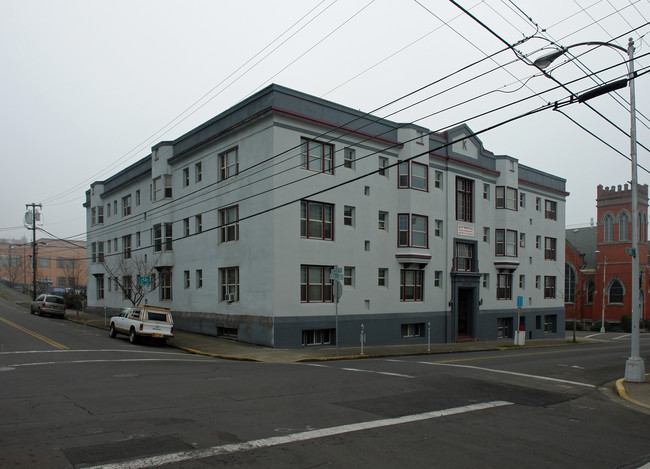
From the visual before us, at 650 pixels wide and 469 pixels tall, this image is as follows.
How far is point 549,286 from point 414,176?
19.2 meters

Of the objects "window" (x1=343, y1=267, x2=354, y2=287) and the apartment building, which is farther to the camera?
"window" (x1=343, y1=267, x2=354, y2=287)

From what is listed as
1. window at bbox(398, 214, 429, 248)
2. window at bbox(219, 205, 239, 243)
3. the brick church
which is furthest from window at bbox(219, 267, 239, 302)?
the brick church

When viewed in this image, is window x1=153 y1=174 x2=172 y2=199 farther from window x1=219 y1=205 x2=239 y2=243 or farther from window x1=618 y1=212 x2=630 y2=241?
window x1=618 y1=212 x2=630 y2=241

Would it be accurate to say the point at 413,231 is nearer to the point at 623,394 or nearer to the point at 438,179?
the point at 438,179

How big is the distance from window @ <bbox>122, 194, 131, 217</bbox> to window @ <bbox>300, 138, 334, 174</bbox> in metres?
20.8

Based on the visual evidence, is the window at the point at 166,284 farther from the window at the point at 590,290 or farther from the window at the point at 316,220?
the window at the point at 590,290

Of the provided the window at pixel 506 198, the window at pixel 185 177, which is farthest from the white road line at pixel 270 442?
the window at pixel 506 198

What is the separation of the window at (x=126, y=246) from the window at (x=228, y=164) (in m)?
15.2

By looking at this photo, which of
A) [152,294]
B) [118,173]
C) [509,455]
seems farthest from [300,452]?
[118,173]

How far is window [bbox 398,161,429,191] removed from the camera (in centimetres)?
2877

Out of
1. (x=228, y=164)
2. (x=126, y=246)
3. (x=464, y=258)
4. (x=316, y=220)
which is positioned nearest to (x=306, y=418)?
(x=316, y=220)

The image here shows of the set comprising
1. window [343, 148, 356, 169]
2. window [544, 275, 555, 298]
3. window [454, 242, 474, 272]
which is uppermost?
window [343, 148, 356, 169]

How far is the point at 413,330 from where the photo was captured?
97.5 feet

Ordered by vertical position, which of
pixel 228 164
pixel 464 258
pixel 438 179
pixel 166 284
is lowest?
pixel 166 284
